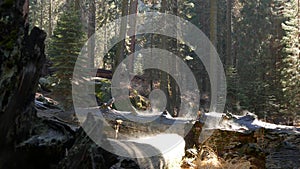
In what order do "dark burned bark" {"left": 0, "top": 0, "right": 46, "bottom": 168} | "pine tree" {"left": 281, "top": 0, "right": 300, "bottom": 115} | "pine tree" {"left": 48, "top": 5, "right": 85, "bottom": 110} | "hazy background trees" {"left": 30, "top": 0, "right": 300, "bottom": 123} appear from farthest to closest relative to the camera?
"hazy background trees" {"left": 30, "top": 0, "right": 300, "bottom": 123}, "pine tree" {"left": 281, "top": 0, "right": 300, "bottom": 115}, "pine tree" {"left": 48, "top": 5, "right": 85, "bottom": 110}, "dark burned bark" {"left": 0, "top": 0, "right": 46, "bottom": 168}

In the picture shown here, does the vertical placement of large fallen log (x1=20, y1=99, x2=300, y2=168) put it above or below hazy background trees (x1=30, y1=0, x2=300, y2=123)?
below

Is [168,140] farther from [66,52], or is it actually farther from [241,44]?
[241,44]

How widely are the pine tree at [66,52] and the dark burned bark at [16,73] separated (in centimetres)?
997

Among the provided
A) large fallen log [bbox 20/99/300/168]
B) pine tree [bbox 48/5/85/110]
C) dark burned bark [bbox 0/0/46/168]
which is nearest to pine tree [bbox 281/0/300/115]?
large fallen log [bbox 20/99/300/168]

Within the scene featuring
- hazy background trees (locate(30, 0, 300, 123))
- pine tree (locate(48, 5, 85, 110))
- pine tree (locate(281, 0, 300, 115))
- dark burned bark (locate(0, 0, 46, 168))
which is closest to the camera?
dark burned bark (locate(0, 0, 46, 168))

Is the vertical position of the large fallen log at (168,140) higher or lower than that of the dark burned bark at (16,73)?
lower

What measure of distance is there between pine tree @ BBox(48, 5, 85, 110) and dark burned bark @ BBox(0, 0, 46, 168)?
9.97 metres

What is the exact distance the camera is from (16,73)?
4.06 metres

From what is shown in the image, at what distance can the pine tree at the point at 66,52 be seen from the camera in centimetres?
1455

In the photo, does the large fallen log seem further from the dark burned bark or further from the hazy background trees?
the hazy background trees

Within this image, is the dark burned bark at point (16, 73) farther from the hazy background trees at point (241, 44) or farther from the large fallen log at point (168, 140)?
the hazy background trees at point (241, 44)

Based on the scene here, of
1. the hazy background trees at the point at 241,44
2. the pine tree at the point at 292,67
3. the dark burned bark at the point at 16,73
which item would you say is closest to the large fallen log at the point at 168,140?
the dark burned bark at the point at 16,73

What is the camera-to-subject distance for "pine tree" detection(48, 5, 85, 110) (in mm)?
14555

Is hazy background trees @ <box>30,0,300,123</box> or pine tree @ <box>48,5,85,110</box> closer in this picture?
pine tree @ <box>48,5,85,110</box>
